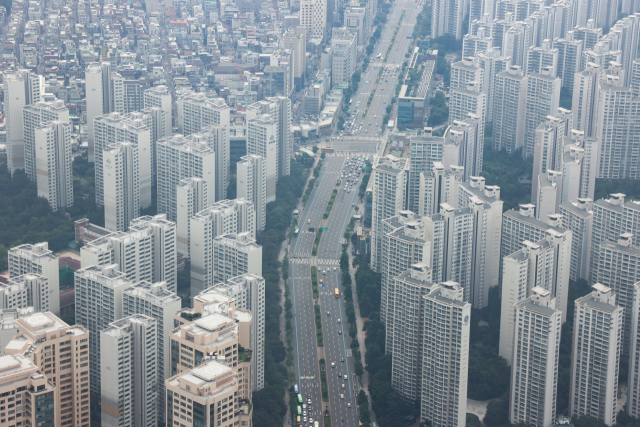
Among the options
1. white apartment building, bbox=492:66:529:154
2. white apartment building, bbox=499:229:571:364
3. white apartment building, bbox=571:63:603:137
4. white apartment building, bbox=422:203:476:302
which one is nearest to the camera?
white apartment building, bbox=499:229:571:364

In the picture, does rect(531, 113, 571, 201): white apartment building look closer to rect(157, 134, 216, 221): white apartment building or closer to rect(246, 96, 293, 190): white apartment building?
rect(246, 96, 293, 190): white apartment building

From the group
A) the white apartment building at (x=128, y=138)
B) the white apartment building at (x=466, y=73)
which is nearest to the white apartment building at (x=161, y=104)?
the white apartment building at (x=128, y=138)

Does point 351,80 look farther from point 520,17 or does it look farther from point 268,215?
point 268,215

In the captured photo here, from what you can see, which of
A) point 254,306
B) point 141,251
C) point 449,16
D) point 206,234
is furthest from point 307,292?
point 449,16

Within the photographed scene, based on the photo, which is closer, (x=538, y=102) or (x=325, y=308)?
(x=325, y=308)

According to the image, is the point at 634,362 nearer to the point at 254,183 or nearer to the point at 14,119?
the point at 254,183

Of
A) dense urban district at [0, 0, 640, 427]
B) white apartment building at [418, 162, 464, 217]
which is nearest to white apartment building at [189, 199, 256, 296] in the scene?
dense urban district at [0, 0, 640, 427]
